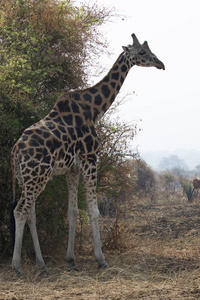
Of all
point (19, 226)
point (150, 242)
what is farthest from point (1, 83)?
point (150, 242)

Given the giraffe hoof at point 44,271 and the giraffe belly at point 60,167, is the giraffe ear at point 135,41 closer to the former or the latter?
the giraffe belly at point 60,167

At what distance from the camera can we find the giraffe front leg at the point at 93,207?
6566 millimetres

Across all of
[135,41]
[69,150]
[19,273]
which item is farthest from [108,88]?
[19,273]

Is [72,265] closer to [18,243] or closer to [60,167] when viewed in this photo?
[18,243]

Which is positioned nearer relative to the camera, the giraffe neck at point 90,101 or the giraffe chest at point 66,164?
the giraffe chest at point 66,164

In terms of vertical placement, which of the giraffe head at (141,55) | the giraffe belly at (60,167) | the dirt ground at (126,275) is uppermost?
the giraffe head at (141,55)

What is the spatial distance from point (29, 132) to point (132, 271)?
2.79m

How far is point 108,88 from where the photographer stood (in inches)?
287

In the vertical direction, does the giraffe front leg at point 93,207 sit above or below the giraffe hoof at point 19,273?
above

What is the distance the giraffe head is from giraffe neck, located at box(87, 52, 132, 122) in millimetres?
134

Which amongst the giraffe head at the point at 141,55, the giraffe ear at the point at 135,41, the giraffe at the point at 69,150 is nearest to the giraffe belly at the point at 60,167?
the giraffe at the point at 69,150

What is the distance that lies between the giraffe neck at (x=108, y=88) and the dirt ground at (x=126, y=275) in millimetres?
2677

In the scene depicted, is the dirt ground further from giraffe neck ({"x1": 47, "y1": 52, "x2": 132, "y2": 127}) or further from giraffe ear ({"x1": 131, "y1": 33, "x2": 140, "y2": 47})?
giraffe ear ({"x1": 131, "y1": 33, "x2": 140, "y2": 47})

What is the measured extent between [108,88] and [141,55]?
107 cm
